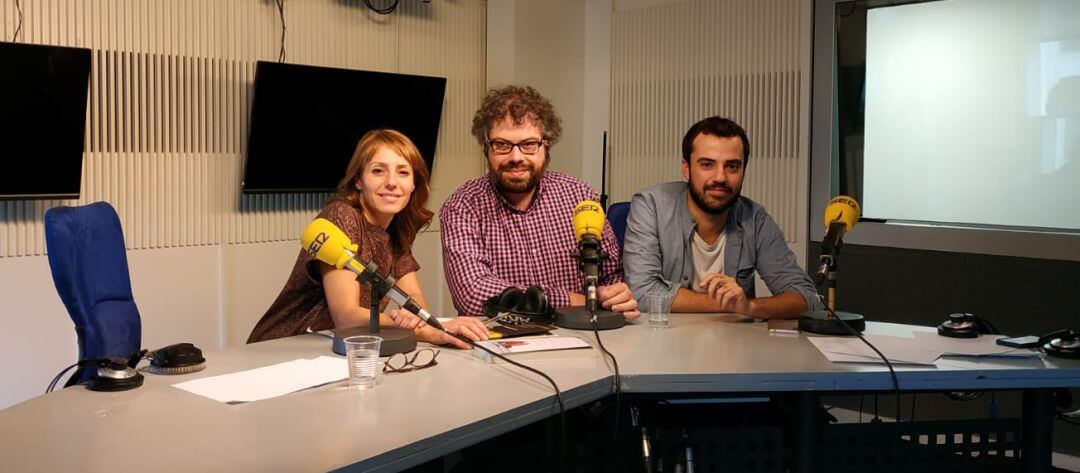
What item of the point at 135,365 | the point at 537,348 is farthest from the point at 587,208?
the point at 135,365

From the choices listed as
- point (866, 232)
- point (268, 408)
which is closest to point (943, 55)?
point (866, 232)

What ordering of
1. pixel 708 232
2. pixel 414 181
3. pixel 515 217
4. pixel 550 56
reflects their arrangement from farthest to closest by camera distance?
pixel 550 56 → pixel 708 232 → pixel 515 217 → pixel 414 181

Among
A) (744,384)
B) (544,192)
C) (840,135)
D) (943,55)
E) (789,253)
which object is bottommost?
(744,384)

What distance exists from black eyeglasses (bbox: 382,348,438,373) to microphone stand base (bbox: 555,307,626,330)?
0.49 metres

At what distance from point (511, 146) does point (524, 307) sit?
634 millimetres

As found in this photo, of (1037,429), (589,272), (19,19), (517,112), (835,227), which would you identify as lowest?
(1037,429)

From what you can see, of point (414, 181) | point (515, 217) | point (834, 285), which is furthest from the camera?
point (515, 217)

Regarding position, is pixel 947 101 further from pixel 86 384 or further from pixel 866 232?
pixel 86 384

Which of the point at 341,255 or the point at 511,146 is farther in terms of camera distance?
the point at 511,146

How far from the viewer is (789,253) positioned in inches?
129

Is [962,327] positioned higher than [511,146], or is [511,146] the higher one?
[511,146]

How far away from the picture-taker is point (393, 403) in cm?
180

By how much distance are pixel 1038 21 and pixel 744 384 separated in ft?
9.67

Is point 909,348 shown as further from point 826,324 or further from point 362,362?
point 362,362
